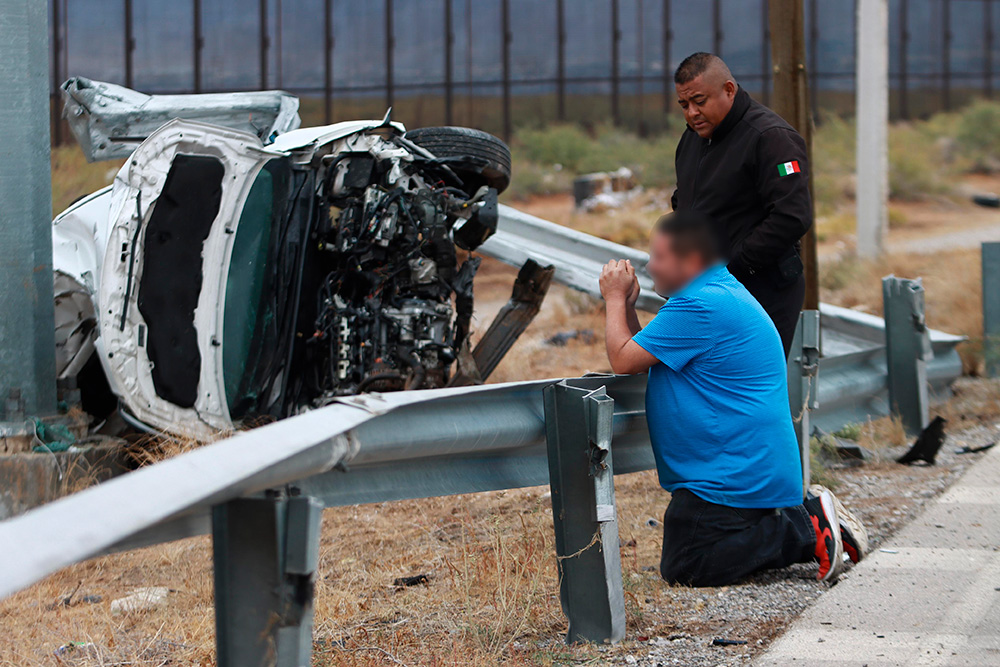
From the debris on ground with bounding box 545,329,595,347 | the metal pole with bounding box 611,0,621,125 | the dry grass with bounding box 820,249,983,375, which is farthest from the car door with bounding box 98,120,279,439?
the metal pole with bounding box 611,0,621,125

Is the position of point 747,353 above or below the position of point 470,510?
above

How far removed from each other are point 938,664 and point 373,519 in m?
3.12

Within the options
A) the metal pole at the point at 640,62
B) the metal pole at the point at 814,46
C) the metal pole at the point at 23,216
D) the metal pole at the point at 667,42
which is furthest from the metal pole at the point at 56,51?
the metal pole at the point at 23,216

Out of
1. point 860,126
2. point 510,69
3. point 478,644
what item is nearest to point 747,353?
point 478,644

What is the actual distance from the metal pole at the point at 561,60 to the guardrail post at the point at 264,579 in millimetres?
29145

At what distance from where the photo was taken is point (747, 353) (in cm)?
364

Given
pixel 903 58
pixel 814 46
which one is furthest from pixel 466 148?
pixel 903 58

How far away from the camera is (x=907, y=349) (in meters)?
6.72

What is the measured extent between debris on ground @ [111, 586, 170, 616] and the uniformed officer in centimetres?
256

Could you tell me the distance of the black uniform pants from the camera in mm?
Answer: 4406

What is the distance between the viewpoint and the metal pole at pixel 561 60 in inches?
1173

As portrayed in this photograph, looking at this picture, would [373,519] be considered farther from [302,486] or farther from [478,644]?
[302,486]

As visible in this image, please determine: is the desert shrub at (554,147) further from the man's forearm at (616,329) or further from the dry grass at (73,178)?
the man's forearm at (616,329)

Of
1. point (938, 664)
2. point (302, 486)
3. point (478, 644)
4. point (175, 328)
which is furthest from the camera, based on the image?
point (175, 328)
